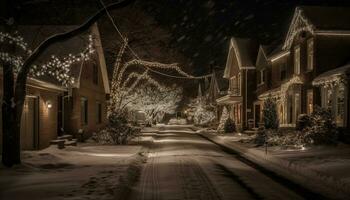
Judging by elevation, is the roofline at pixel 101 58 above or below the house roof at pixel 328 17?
below

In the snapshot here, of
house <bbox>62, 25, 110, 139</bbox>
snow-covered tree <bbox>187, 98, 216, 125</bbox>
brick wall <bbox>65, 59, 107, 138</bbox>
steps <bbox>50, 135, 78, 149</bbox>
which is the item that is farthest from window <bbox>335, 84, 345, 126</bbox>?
snow-covered tree <bbox>187, 98, 216, 125</bbox>

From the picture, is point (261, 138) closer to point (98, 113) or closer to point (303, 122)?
point (303, 122)

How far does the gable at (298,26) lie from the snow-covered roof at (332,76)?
2796 millimetres

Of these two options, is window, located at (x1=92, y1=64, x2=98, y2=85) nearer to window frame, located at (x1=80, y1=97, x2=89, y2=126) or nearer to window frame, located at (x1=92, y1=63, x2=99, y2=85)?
window frame, located at (x1=92, y1=63, x2=99, y2=85)

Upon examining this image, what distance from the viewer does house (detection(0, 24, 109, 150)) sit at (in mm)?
20078

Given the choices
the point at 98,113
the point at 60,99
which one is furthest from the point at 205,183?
the point at 98,113

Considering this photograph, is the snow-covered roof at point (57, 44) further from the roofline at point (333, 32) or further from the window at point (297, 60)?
the window at point (297, 60)

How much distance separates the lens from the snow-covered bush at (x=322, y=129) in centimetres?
2084

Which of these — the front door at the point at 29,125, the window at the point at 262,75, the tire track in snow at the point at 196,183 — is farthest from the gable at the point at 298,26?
the front door at the point at 29,125

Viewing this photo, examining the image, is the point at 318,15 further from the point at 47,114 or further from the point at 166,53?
the point at 47,114

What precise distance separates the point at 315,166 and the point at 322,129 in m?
6.61

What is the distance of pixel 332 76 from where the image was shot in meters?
23.2

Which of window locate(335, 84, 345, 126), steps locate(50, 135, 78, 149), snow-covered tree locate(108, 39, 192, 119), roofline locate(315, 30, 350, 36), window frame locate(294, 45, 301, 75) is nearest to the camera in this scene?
steps locate(50, 135, 78, 149)

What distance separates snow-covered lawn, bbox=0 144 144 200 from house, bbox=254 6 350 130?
12.2 metres
